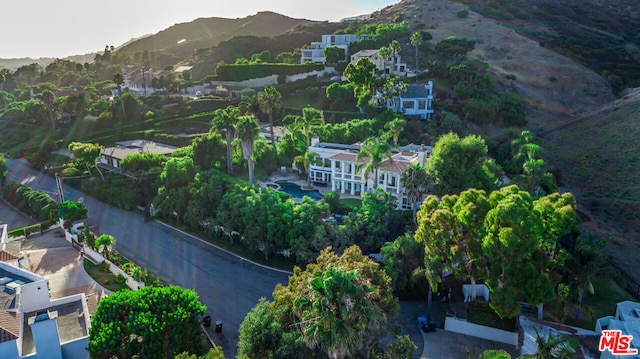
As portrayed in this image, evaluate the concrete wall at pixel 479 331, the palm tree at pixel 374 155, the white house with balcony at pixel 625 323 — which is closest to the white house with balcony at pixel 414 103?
the palm tree at pixel 374 155

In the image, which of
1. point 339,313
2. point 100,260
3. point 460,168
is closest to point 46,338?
point 100,260

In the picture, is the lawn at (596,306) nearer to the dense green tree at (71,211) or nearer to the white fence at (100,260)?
the white fence at (100,260)

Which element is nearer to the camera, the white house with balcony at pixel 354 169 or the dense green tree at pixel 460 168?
the dense green tree at pixel 460 168

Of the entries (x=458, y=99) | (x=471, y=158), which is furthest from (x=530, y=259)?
(x=458, y=99)

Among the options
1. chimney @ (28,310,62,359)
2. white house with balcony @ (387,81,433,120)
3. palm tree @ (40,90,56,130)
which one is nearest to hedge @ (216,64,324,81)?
white house with balcony @ (387,81,433,120)

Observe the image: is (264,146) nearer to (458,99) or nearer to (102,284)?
(102,284)
